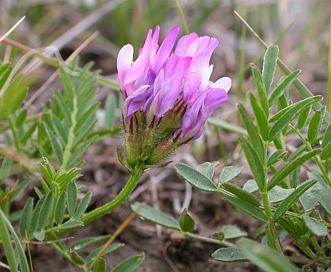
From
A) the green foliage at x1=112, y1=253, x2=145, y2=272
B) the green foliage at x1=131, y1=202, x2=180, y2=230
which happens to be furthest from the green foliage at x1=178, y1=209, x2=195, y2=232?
the green foliage at x1=112, y1=253, x2=145, y2=272

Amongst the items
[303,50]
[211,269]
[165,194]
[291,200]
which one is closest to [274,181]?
[291,200]

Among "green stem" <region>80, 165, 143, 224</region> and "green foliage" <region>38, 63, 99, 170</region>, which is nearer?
"green stem" <region>80, 165, 143, 224</region>

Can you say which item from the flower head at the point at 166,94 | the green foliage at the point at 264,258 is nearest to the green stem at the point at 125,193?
the flower head at the point at 166,94

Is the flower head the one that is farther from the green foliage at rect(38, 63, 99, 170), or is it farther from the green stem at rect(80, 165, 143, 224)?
the green foliage at rect(38, 63, 99, 170)

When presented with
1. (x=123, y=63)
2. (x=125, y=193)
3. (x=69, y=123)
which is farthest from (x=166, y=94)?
(x=69, y=123)

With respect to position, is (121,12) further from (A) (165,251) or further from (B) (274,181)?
(B) (274,181)

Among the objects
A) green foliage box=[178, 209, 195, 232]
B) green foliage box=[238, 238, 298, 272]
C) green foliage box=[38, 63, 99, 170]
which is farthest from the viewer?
green foliage box=[38, 63, 99, 170]

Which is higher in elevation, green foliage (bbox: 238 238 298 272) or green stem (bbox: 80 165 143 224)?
green foliage (bbox: 238 238 298 272)

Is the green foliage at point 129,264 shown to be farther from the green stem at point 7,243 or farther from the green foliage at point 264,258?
the green foliage at point 264,258
